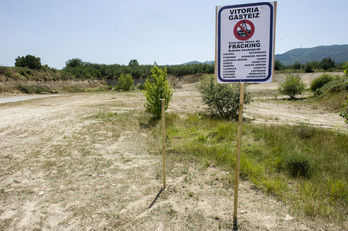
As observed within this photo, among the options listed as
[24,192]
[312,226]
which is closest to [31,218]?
[24,192]

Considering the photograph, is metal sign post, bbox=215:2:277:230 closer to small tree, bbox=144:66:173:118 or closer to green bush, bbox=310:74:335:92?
small tree, bbox=144:66:173:118

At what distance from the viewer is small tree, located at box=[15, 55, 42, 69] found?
34938mm

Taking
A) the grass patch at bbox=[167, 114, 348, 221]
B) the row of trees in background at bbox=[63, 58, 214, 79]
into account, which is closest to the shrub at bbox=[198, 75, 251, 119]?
the grass patch at bbox=[167, 114, 348, 221]

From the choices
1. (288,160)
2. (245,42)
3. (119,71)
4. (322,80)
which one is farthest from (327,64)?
(245,42)

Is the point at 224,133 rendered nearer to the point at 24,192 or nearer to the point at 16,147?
the point at 24,192

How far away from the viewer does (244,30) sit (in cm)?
263

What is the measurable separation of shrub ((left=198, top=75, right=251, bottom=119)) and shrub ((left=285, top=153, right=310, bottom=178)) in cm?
595

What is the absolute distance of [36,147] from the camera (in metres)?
5.91

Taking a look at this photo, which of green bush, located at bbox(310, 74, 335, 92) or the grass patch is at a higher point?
green bush, located at bbox(310, 74, 335, 92)

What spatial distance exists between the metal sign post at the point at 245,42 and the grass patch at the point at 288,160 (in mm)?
1260

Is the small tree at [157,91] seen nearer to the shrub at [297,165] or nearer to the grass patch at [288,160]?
the grass patch at [288,160]

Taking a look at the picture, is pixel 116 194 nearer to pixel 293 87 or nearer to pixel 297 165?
pixel 297 165

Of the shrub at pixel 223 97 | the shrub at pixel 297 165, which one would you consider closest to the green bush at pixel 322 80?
the shrub at pixel 223 97

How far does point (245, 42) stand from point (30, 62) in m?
41.5
